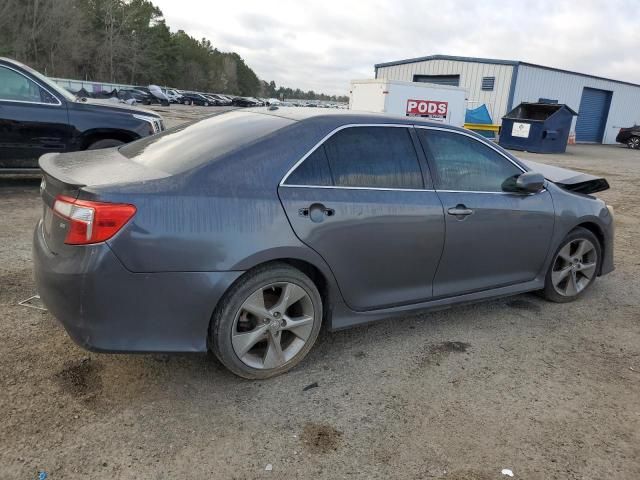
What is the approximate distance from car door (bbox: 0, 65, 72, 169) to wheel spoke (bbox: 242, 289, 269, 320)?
533 cm

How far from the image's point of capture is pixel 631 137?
30.5m

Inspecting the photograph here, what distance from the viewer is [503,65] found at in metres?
27.6

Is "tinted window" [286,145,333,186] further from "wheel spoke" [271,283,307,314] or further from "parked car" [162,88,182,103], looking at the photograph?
"parked car" [162,88,182,103]

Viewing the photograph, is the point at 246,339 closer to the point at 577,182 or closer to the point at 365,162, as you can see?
the point at 365,162

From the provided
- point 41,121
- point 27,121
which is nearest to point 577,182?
point 41,121

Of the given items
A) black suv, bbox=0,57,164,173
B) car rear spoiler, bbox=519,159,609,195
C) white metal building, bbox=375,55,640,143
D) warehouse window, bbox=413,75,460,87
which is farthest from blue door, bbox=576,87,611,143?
black suv, bbox=0,57,164,173

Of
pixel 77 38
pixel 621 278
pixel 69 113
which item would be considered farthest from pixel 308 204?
pixel 77 38

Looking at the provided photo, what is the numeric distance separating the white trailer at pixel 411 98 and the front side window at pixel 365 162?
54.0 ft

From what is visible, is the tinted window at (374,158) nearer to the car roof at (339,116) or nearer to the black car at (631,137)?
the car roof at (339,116)

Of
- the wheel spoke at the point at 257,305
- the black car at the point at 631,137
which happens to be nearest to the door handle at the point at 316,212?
the wheel spoke at the point at 257,305

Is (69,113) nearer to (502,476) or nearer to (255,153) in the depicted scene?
(255,153)

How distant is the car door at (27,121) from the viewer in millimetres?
6696

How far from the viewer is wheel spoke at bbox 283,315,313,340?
3.06 m

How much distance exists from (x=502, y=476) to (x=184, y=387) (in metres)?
1.72
